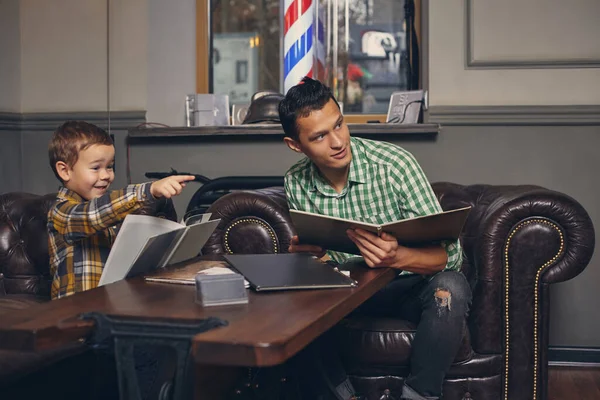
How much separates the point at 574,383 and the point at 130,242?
6.45 feet

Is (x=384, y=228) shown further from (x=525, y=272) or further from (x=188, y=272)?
(x=525, y=272)

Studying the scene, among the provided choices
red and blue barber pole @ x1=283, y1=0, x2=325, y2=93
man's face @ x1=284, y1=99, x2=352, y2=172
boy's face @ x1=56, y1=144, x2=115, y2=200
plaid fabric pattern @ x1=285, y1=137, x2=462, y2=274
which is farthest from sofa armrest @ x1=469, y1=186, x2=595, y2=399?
red and blue barber pole @ x1=283, y1=0, x2=325, y2=93

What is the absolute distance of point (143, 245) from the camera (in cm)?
160

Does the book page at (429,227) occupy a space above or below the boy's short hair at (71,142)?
below

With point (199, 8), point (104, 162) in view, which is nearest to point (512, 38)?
point (199, 8)

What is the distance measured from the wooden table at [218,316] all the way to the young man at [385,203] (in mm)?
519

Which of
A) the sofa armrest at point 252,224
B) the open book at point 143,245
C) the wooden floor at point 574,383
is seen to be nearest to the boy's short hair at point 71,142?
the open book at point 143,245

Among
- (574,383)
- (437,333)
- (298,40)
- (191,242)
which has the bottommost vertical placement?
(574,383)

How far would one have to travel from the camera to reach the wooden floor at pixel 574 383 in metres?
2.67

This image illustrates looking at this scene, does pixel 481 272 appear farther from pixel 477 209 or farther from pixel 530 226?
pixel 477 209

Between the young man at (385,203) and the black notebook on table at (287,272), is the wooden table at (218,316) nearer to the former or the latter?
the black notebook on table at (287,272)

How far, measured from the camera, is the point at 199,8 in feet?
11.8

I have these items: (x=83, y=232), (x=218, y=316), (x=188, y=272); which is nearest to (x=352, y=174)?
(x=188, y=272)

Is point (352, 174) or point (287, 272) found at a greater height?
point (352, 174)
